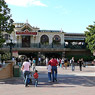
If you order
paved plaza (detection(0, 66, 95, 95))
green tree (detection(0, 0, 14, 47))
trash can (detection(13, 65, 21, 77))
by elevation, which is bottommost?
paved plaza (detection(0, 66, 95, 95))

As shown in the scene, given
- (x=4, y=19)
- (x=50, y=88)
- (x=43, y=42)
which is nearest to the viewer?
(x=50, y=88)

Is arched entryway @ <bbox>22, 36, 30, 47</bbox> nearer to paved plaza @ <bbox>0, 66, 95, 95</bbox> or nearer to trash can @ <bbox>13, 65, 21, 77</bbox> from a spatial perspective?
trash can @ <bbox>13, 65, 21, 77</bbox>

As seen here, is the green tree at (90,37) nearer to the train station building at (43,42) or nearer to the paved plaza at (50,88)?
the train station building at (43,42)

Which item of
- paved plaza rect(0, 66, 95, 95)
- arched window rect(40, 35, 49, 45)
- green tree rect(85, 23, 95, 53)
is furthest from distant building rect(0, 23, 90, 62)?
paved plaza rect(0, 66, 95, 95)

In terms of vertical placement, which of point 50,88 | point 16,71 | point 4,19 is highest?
point 4,19

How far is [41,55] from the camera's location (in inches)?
1686

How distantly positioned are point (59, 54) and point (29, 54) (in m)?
6.60

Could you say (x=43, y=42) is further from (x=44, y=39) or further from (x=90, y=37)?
(x=90, y=37)

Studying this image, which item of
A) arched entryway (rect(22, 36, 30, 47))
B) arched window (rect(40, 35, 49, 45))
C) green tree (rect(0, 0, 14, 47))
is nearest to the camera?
green tree (rect(0, 0, 14, 47))

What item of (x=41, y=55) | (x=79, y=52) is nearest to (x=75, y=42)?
(x=79, y=52)

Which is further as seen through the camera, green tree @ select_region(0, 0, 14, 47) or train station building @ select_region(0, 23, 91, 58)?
train station building @ select_region(0, 23, 91, 58)

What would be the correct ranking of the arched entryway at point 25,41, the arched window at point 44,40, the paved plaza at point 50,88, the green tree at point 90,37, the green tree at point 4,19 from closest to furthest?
the paved plaza at point 50,88 < the green tree at point 4,19 < the green tree at point 90,37 < the arched entryway at point 25,41 < the arched window at point 44,40

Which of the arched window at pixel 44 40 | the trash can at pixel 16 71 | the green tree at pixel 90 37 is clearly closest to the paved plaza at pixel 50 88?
the trash can at pixel 16 71

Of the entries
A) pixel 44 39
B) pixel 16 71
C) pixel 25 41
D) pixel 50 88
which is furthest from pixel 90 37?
pixel 50 88
